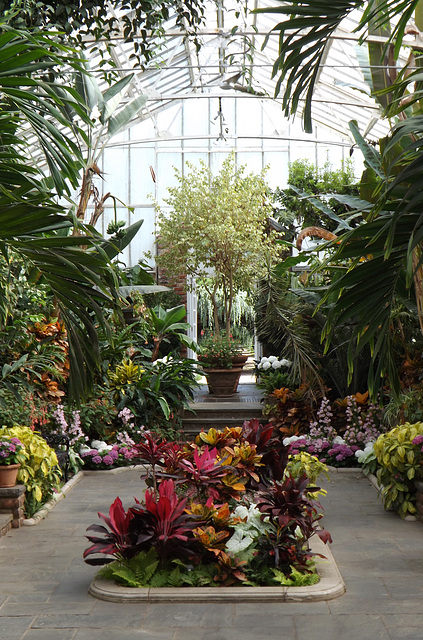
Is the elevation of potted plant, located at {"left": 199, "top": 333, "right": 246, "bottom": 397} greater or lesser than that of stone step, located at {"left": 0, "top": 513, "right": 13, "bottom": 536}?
greater

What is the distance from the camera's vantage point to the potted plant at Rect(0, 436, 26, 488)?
17.4 ft

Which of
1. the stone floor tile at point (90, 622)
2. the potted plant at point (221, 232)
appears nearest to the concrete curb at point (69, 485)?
the stone floor tile at point (90, 622)

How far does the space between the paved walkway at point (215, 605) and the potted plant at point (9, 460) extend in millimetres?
402

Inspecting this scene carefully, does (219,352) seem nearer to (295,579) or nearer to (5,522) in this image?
(5,522)

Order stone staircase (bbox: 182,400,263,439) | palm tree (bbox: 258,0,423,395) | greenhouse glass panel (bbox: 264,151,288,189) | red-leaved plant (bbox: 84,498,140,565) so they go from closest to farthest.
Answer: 1. palm tree (bbox: 258,0,423,395)
2. red-leaved plant (bbox: 84,498,140,565)
3. stone staircase (bbox: 182,400,263,439)
4. greenhouse glass panel (bbox: 264,151,288,189)

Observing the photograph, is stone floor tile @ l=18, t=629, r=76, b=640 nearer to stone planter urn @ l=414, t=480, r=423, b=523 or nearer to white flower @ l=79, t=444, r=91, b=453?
stone planter urn @ l=414, t=480, r=423, b=523

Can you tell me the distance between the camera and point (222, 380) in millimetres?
10867

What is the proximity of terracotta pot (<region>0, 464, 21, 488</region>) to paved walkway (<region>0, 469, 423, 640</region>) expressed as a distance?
38 cm

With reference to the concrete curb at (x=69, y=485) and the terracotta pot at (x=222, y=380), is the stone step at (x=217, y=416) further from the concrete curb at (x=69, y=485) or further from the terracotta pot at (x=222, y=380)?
the concrete curb at (x=69, y=485)

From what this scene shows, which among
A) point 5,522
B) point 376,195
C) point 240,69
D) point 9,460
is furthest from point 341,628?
point 240,69

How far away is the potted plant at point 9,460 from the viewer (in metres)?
5.31

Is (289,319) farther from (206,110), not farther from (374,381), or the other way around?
(206,110)

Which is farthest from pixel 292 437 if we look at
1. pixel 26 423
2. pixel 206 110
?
pixel 206 110

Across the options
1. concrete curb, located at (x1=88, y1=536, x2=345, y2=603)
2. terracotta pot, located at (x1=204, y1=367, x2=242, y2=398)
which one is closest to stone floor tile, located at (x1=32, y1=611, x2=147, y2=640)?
concrete curb, located at (x1=88, y1=536, x2=345, y2=603)
